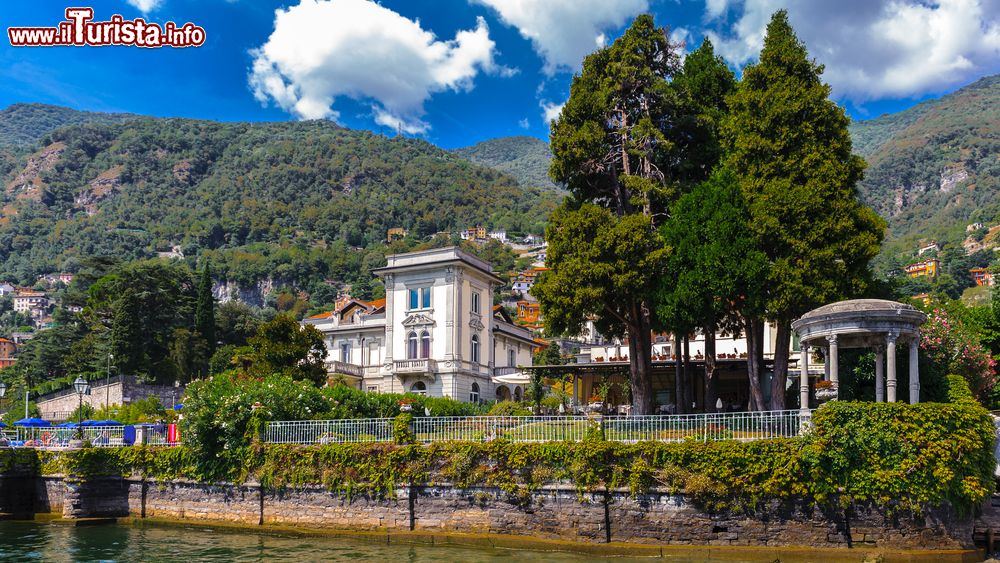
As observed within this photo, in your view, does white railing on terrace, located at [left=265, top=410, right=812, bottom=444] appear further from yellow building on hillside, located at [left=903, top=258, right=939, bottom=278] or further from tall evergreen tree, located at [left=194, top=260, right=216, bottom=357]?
yellow building on hillside, located at [left=903, top=258, right=939, bottom=278]

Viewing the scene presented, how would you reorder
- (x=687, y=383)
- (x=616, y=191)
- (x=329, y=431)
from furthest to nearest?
(x=687, y=383) < (x=616, y=191) < (x=329, y=431)

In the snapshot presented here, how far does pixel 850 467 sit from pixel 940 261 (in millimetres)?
136873

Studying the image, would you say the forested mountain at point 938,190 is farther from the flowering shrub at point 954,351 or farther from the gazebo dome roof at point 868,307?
the gazebo dome roof at point 868,307

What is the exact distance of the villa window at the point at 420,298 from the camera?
163 feet

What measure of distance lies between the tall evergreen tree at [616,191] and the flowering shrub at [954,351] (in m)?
8.97

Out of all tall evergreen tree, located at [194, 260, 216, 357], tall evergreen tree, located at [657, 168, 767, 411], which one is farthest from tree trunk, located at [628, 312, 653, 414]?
tall evergreen tree, located at [194, 260, 216, 357]

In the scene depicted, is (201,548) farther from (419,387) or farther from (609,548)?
(419,387)

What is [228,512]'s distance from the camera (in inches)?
1005

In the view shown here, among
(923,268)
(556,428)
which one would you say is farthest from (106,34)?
(923,268)

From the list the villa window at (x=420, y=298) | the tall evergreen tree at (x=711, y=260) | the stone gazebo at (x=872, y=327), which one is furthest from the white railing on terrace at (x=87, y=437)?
the villa window at (x=420, y=298)

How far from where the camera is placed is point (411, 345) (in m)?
50.1

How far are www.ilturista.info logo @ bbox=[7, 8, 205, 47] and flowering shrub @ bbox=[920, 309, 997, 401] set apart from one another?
89.9ft

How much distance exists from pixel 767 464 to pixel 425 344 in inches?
1277

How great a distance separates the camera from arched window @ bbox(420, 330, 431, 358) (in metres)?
49.5
